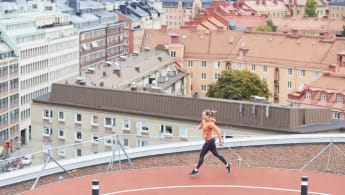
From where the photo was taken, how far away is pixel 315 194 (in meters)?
20.2

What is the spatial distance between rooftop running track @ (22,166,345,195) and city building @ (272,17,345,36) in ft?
341

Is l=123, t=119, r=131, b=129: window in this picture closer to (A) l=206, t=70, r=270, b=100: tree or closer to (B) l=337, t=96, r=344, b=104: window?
A: (B) l=337, t=96, r=344, b=104: window

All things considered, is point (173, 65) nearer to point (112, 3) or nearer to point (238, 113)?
point (238, 113)

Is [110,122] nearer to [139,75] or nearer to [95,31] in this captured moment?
[139,75]

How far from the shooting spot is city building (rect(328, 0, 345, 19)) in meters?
165

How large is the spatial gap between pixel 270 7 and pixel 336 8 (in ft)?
53.3

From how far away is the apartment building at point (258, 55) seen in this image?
8569 cm

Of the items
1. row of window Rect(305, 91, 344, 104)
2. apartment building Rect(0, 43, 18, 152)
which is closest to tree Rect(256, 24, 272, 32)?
row of window Rect(305, 91, 344, 104)

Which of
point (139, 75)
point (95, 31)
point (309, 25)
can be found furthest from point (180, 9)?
point (139, 75)

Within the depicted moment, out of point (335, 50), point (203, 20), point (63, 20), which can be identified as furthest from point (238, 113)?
point (203, 20)

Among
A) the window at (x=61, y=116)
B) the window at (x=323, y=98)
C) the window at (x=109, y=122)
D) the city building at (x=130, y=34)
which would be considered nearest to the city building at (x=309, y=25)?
the city building at (x=130, y=34)

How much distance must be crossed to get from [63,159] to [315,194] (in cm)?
800

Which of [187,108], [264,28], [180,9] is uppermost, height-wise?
[180,9]

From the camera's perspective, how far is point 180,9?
165m
